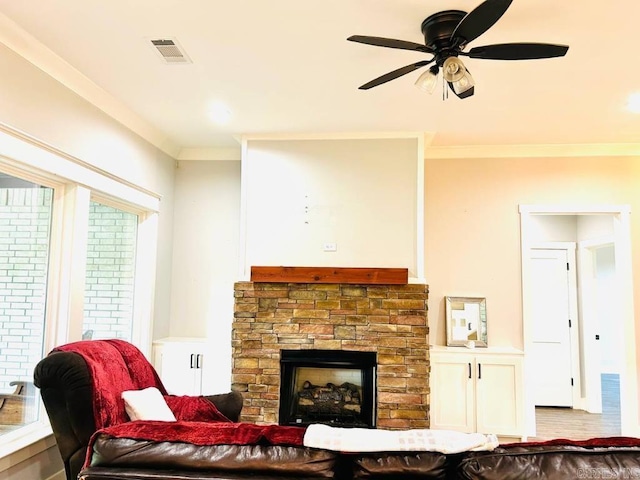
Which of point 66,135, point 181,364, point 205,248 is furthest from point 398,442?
point 205,248

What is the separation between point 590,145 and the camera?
15.0 feet

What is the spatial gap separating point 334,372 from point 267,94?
2.48 metres

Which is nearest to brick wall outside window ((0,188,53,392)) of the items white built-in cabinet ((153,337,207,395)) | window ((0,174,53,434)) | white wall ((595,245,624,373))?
window ((0,174,53,434))

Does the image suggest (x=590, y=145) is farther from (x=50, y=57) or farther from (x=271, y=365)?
(x=50, y=57)

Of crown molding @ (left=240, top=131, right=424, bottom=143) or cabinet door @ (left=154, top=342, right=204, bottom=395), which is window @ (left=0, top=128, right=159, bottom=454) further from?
crown molding @ (left=240, top=131, right=424, bottom=143)

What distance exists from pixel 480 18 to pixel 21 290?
3046 millimetres

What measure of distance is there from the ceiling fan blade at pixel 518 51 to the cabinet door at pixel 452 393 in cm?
277

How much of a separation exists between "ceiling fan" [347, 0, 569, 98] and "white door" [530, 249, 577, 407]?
410 cm

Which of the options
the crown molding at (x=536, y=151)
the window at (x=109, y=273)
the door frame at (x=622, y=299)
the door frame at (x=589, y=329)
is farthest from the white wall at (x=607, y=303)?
the window at (x=109, y=273)

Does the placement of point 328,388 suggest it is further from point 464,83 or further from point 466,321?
point 464,83

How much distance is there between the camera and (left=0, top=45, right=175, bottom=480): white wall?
2676mm

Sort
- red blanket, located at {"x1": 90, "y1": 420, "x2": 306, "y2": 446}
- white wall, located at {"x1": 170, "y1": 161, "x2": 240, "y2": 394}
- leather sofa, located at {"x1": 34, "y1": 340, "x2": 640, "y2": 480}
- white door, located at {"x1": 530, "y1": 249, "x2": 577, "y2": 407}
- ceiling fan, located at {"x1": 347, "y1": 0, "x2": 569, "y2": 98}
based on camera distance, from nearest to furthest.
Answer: leather sofa, located at {"x1": 34, "y1": 340, "x2": 640, "y2": 480} < red blanket, located at {"x1": 90, "y1": 420, "x2": 306, "y2": 446} < ceiling fan, located at {"x1": 347, "y1": 0, "x2": 569, "y2": 98} < white wall, located at {"x1": 170, "y1": 161, "x2": 240, "y2": 394} < white door, located at {"x1": 530, "y1": 249, "x2": 577, "y2": 407}

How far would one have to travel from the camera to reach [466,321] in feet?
14.9

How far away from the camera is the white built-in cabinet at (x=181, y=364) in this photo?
172 inches
